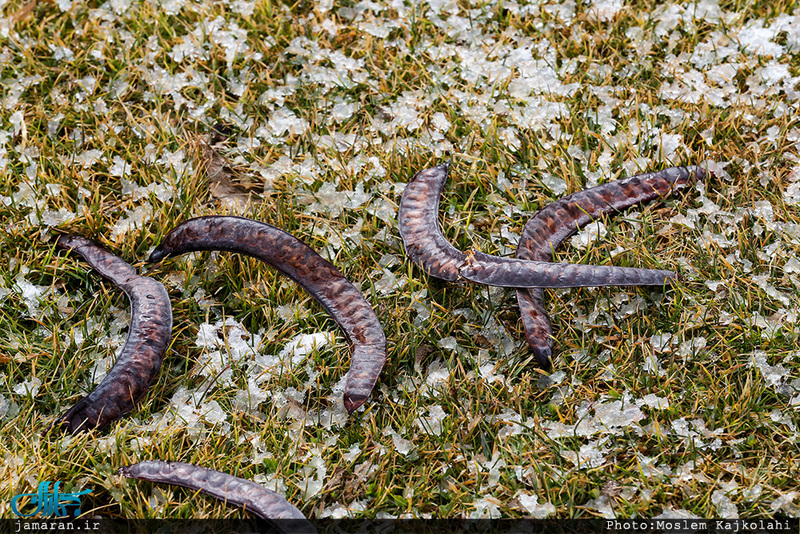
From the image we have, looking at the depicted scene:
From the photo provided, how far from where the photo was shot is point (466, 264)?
278cm

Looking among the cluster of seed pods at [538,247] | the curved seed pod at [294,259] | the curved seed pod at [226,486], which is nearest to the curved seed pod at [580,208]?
the cluster of seed pods at [538,247]

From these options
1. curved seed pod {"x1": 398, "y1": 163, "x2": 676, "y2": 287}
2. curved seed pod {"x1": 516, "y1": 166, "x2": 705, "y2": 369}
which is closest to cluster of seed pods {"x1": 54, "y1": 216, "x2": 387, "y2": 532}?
curved seed pod {"x1": 398, "y1": 163, "x2": 676, "y2": 287}

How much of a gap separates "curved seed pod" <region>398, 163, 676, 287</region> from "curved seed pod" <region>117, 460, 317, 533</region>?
1.10 meters

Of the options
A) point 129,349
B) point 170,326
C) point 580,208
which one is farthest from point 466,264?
point 129,349

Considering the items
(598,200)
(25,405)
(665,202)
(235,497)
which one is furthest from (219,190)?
(665,202)

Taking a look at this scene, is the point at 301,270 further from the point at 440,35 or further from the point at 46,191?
the point at 440,35

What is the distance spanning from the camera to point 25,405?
2.54 meters

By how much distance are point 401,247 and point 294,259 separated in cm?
50

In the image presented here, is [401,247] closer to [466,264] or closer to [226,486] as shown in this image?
[466,264]

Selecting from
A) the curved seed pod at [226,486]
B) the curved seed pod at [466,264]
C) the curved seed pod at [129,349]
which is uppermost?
the curved seed pod at [466,264]

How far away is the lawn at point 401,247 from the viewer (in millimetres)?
Result: 2381

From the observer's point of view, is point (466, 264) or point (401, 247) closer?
point (466, 264)

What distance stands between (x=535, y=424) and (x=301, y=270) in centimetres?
113

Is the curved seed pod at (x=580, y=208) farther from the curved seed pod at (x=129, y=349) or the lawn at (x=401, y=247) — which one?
the curved seed pod at (x=129, y=349)
